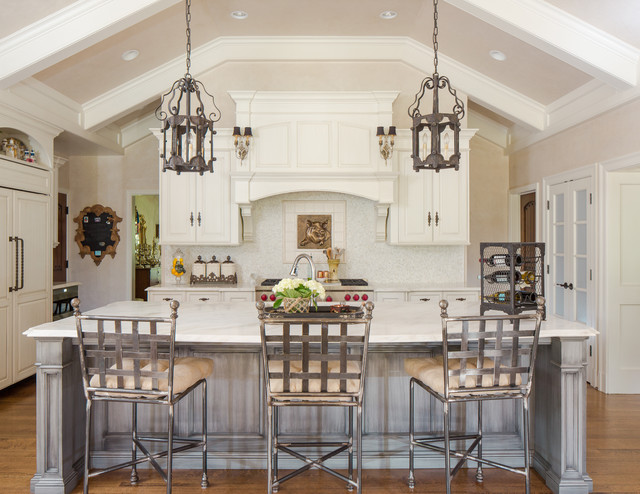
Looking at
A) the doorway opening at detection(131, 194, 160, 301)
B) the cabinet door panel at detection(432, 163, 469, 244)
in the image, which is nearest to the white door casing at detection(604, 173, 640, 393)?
the cabinet door panel at detection(432, 163, 469, 244)

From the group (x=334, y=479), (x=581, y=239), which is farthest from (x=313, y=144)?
(x=334, y=479)

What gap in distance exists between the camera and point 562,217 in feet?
17.7

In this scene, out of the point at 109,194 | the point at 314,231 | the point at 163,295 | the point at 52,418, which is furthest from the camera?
the point at 109,194

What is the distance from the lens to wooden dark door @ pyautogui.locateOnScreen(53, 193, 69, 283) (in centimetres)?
709

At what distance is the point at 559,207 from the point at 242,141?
11.5 ft

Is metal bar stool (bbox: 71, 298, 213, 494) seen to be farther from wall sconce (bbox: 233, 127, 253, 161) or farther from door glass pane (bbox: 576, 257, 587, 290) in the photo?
door glass pane (bbox: 576, 257, 587, 290)

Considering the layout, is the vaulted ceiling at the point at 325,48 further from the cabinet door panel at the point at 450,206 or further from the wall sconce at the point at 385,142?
the wall sconce at the point at 385,142

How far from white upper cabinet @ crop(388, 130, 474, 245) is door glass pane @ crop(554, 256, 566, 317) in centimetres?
106

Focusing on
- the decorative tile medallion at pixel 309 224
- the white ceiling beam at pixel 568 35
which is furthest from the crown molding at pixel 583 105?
the decorative tile medallion at pixel 309 224

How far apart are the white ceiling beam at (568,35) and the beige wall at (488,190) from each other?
298 centimetres

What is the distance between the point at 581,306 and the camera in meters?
5.02

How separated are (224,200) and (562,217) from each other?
3.66 meters

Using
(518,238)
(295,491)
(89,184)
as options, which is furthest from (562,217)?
(89,184)

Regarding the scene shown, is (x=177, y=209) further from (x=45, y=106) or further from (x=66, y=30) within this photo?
(x=66, y=30)
